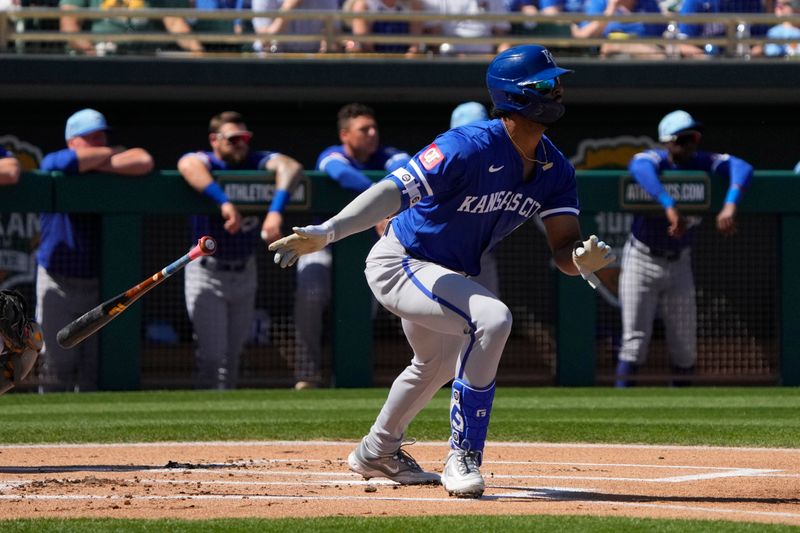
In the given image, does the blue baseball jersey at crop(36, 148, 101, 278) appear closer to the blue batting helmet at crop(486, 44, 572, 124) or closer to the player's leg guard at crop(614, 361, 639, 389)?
the player's leg guard at crop(614, 361, 639, 389)

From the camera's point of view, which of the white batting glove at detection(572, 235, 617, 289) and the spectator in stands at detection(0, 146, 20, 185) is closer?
the white batting glove at detection(572, 235, 617, 289)

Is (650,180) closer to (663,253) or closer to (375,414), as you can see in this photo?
(663,253)

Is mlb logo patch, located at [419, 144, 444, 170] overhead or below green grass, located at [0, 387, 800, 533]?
overhead

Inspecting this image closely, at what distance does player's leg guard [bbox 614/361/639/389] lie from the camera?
→ 429 inches

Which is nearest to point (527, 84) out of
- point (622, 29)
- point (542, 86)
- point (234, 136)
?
point (542, 86)

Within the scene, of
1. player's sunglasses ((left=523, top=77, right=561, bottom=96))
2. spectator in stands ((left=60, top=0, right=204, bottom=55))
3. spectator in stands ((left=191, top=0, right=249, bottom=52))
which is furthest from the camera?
spectator in stands ((left=191, top=0, right=249, bottom=52))

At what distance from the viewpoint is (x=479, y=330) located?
5.30 meters

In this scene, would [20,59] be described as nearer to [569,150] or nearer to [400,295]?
[569,150]

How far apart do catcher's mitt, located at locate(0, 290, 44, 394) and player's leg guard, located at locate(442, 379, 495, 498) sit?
198cm

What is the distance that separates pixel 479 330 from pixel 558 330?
5.66 m

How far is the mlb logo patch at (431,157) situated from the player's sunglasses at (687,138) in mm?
5846

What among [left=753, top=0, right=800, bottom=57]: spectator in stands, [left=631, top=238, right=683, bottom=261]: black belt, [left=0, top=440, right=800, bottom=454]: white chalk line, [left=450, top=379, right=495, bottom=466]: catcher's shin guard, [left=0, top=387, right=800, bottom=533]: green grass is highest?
[left=753, top=0, right=800, bottom=57]: spectator in stands

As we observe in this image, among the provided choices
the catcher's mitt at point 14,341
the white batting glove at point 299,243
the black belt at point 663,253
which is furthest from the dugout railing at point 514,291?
the white batting glove at point 299,243

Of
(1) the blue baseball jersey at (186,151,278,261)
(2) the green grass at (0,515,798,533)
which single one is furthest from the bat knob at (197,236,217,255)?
(1) the blue baseball jersey at (186,151,278,261)
